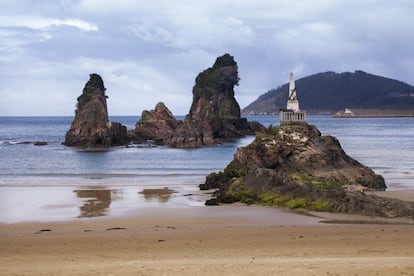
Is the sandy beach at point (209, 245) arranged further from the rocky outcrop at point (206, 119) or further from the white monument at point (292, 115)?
the rocky outcrop at point (206, 119)

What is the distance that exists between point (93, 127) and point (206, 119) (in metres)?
24.1

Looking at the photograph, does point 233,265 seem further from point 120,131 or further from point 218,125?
point 218,125

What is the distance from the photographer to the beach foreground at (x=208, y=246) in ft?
43.9

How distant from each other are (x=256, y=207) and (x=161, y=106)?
73.7 metres

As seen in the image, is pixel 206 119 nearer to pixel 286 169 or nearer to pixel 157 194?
pixel 286 169

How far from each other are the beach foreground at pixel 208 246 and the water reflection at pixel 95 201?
1.96 meters

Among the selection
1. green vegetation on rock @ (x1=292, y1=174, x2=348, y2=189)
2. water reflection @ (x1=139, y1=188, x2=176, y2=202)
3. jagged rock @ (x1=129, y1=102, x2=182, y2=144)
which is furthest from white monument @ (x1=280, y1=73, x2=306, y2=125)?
jagged rock @ (x1=129, y1=102, x2=182, y2=144)

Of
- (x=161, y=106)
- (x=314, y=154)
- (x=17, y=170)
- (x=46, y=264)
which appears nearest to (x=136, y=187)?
(x=314, y=154)

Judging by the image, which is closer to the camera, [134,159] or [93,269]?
[93,269]

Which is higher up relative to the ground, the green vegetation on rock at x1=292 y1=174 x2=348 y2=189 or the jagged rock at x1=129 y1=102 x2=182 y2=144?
the jagged rock at x1=129 y1=102 x2=182 y2=144

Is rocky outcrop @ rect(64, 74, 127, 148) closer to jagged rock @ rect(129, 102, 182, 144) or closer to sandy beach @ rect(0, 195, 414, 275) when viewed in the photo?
jagged rock @ rect(129, 102, 182, 144)

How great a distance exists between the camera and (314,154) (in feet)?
114

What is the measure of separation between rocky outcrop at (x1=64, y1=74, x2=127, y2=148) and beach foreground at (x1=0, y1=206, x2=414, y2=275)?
56.3m

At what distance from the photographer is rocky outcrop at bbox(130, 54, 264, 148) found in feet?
273
